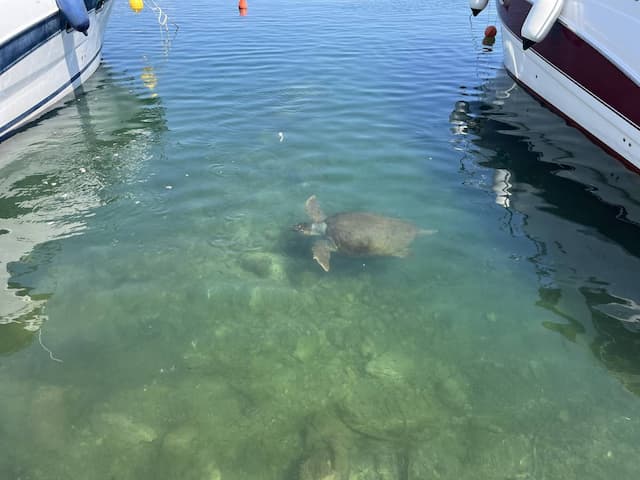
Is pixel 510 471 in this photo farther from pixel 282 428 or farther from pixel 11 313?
pixel 11 313

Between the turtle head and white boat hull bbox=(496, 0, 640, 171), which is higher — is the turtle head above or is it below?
below

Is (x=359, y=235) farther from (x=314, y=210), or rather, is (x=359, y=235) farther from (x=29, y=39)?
(x=29, y=39)

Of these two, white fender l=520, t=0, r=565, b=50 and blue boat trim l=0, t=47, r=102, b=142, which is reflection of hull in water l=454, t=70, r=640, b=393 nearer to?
white fender l=520, t=0, r=565, b=50

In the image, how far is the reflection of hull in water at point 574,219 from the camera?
4242 millimetres

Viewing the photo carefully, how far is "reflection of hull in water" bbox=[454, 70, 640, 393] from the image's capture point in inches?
167

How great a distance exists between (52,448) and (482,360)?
354 centimetres

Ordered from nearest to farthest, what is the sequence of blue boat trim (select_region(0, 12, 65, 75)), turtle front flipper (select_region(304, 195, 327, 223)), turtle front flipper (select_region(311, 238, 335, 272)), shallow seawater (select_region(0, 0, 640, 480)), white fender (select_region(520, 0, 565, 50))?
shallow seawater (select_region(0, 0, 640, 480)) < turtle front flipper (select_region(311, 238, 335, 272)) < turtle front flipper (select_region(304, 195, 327, 223)) < white fender (select_region(520, 0, 565, 50)) < blue boat trim (select_region(0, 12, 65, 75))

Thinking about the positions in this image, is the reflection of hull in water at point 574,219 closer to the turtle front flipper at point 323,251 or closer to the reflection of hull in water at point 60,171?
the turtle front flipper at point 323,251

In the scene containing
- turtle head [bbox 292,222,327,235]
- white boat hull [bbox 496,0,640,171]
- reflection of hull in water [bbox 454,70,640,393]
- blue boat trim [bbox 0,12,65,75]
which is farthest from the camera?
blue boat trim [bbox 0,12,65,75]

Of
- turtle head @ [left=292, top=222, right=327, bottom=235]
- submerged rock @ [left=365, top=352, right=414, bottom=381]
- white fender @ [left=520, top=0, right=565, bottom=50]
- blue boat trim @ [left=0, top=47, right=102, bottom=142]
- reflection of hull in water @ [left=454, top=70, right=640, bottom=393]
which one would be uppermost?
white fender @ [left=520, top=0, right=565, bottom=50]

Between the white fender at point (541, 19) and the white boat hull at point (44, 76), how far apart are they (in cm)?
955

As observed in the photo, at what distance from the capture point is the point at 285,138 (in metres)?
8.23

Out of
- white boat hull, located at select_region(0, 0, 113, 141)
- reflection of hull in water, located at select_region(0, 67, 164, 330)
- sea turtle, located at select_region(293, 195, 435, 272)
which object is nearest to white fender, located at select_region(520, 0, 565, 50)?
sea turtle, located at select_region(293, 195, 435, 272)

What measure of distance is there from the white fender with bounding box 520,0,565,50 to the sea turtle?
17.0ft
